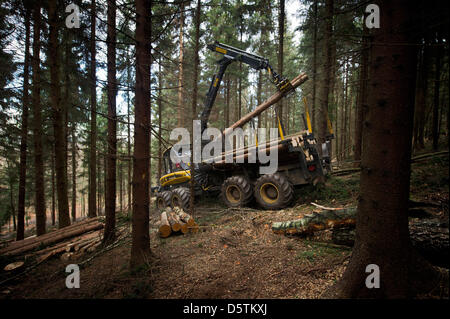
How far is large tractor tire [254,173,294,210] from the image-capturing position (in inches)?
240

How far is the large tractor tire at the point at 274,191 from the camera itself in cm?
610

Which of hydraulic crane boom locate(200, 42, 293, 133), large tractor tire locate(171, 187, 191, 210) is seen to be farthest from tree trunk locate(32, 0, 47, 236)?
hydraulic crane boom locate(200, 42, 293, 133)

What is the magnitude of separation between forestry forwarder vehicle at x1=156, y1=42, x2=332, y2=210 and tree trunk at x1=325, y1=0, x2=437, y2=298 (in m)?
3.70

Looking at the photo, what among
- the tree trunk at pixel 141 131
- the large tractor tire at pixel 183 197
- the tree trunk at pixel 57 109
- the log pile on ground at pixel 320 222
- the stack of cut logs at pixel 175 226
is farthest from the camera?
the large tractor tire at pixel 183 197

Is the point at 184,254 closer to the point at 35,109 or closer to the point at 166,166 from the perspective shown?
the point at 166,166

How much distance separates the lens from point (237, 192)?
7.30 metres

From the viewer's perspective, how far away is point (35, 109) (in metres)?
6.90

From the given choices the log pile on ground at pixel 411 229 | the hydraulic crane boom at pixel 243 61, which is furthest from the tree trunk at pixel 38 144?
the log pile on ground at pixel 411 229

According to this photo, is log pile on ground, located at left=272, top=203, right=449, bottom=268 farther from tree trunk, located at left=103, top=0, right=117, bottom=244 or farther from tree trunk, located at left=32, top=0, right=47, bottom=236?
tree trunk, located at left=32, top=0, right=47, bottom=236

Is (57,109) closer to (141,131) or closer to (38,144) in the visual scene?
(38,144)

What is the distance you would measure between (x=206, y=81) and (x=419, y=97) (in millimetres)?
15072

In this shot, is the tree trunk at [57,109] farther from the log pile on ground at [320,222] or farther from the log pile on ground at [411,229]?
the log pile on ground at [411,229]

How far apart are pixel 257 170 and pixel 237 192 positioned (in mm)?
1150
